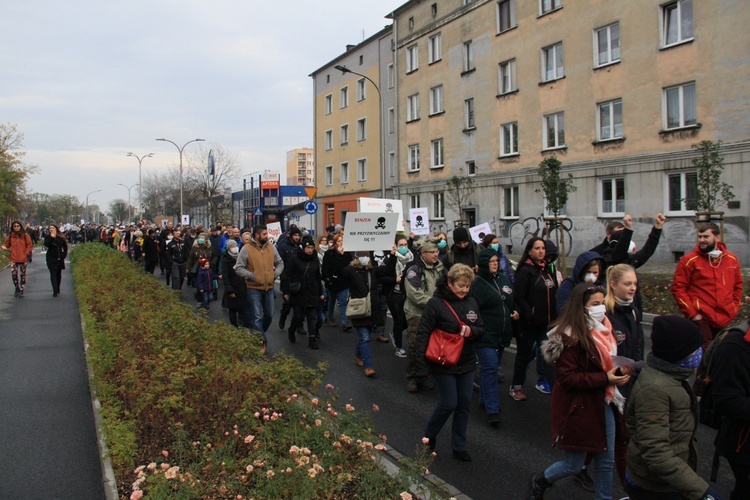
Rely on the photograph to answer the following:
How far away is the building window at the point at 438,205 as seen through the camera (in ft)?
116

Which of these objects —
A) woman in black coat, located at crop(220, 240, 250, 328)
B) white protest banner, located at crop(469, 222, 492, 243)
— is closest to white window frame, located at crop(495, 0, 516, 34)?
white protest banner, located at crop(469, 222, 492, 243)

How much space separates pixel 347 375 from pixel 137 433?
3.45 metres

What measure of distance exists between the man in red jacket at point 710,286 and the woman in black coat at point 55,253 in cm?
1454

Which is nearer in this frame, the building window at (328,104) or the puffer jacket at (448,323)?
the puffer jacket at (448,323)

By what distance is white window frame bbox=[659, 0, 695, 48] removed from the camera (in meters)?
21.8

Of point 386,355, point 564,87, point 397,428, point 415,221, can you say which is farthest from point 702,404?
point 564,87

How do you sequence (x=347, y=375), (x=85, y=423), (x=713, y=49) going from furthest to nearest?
1. (x=713, y=49)
2. (x=347, y=375)
3. (x=85, y=423)

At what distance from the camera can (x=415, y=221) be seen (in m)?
17.4

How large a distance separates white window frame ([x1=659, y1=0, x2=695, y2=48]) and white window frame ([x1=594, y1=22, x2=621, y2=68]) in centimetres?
196

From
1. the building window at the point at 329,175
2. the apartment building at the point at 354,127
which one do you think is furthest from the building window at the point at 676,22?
the building window at the point at 329,175

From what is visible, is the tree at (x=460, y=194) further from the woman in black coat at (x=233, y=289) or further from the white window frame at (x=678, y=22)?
the woman in black coat at (x=233, y=289)

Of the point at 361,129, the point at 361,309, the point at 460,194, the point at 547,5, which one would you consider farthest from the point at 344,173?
the point at 361,309

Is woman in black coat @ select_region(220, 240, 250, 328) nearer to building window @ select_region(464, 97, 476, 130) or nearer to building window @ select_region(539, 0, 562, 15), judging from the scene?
building window @ select_region(539, 0, 562, 15)

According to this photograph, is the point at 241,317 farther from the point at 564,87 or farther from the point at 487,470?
the point at 564,87
